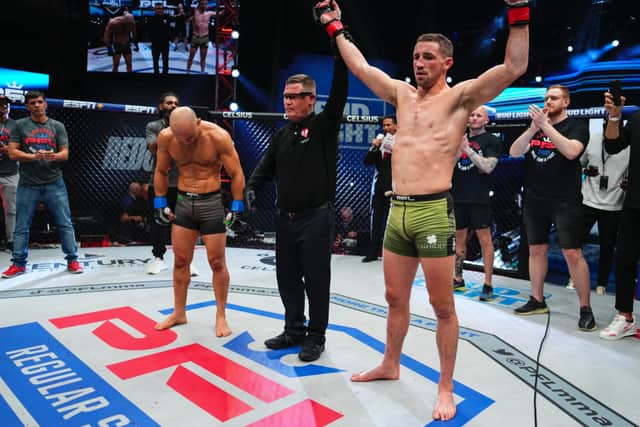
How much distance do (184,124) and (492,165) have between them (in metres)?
2.67

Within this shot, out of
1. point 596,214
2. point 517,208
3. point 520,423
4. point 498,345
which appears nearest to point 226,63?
point 517,208

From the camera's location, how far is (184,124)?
2824mm

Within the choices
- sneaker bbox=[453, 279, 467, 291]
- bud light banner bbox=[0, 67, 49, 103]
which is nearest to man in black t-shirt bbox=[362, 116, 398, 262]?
sneaker bbox=[453, 279, 467, 291]

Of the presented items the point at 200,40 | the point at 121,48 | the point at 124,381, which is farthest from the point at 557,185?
the point at 121,48

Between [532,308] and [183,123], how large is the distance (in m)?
3.12

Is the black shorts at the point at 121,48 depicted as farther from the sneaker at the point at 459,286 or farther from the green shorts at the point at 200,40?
the sneaker at the point at 459,286

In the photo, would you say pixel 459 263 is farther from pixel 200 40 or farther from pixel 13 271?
pixel 200 40

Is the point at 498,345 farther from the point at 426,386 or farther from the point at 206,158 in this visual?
the point at 206,158

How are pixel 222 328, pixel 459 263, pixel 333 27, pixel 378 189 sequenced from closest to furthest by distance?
pixel 333 27 < pixel 222 328 < pixel 459 263 < pixel 378 189

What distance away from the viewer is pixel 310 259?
2.71 m

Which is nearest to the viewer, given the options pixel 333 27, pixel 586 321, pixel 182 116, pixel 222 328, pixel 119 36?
pixel 333 27

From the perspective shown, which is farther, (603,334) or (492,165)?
(492,165)

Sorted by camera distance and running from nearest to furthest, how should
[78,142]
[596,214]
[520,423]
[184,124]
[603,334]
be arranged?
1. [520,423]
2. [184,124]
3. [603,334]
4. [596,214]
5. [78,142]

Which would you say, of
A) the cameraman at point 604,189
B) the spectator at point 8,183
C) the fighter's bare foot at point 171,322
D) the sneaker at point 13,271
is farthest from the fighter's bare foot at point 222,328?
the spectator at point 8,183
